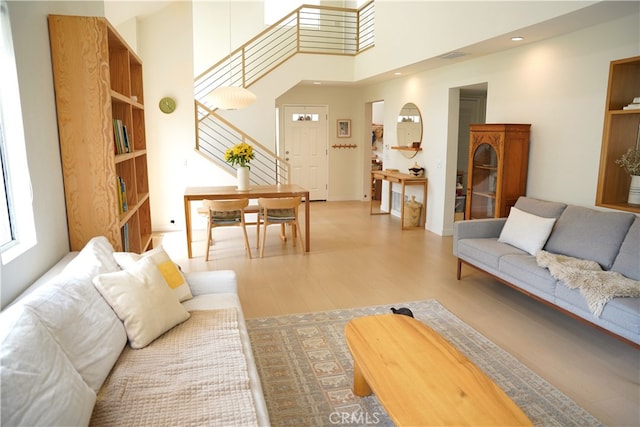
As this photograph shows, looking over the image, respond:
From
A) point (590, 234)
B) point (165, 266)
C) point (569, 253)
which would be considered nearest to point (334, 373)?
point (165, 266)

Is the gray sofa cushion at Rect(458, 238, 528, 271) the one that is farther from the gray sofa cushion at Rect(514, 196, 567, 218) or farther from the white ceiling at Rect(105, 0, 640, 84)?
the white ceiling at Rect(105, 0, 640, 84)

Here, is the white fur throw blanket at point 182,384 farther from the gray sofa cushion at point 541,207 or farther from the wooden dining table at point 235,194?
the gray sofa cushion at point 541,207

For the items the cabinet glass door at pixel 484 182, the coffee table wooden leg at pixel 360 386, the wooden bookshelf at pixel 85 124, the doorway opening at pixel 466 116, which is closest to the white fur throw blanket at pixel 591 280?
the cabinet glass door at pixel 484 182

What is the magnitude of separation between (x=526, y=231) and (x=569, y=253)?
1.30 feet

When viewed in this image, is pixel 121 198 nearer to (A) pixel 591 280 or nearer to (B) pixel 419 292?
(B) pixel 419 292

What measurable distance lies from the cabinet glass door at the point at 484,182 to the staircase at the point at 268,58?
11.2ft

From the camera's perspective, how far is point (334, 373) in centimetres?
264

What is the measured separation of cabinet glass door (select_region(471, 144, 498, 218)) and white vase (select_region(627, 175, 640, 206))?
1.31 metres

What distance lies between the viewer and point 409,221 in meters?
6.80

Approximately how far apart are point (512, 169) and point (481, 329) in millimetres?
2049

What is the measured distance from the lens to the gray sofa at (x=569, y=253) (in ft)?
8.74

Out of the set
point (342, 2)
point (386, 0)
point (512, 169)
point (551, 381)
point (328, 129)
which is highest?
point (342, 2)

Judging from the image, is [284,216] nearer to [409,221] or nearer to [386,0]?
[409,221]

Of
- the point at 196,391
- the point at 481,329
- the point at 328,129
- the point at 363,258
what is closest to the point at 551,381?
the point at 481,329
